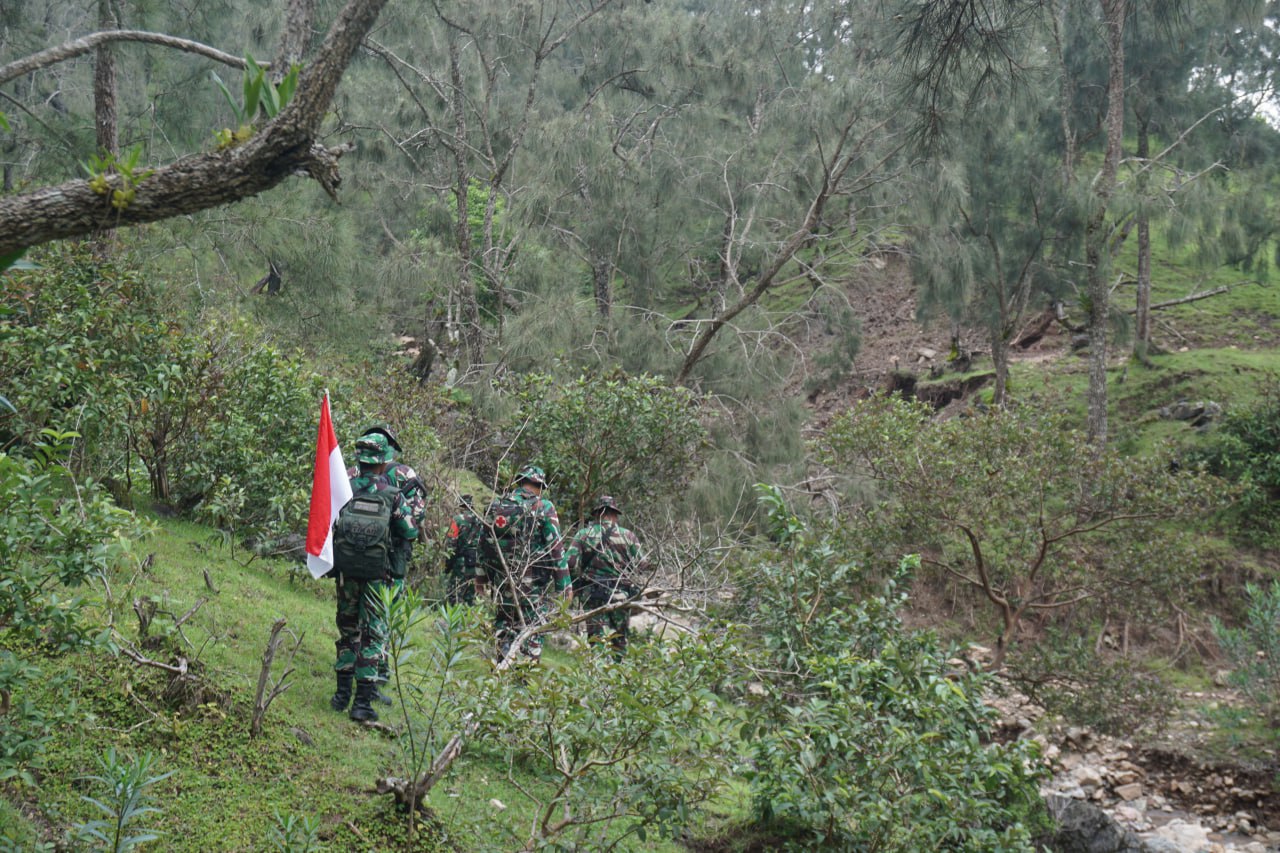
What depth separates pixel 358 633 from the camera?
20.0ft

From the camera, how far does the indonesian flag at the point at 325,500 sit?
5715 mm

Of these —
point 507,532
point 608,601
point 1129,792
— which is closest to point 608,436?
point 608,601

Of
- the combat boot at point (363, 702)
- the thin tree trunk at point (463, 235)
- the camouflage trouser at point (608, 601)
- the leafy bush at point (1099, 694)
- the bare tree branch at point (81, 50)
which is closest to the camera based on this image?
the bare tree branch at point (81, 50)

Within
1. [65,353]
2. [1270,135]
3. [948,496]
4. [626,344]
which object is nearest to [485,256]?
[626,344]

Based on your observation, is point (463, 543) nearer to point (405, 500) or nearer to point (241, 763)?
point (405, 500)

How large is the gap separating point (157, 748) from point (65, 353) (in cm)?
272

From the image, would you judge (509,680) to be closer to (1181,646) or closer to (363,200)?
(1181,646)

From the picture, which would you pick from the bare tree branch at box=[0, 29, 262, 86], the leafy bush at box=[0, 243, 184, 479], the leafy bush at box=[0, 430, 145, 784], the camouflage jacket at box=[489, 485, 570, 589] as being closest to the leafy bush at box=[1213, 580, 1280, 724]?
the camouflage jacket at box=[489, 485, 570, 589]

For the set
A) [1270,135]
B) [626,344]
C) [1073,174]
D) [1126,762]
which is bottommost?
[1126,762]

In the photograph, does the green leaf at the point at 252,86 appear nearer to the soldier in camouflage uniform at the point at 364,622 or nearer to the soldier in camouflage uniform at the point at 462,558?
the soldier in camouflage uniform at the point at 364,622

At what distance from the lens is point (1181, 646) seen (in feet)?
43.8

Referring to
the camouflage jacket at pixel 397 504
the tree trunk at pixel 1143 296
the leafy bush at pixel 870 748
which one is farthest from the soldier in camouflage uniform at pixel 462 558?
the tree trunk at pixel 1143 296

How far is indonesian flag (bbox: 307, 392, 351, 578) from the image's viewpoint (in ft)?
18.7

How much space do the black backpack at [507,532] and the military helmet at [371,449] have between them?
146 cm
